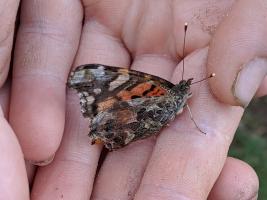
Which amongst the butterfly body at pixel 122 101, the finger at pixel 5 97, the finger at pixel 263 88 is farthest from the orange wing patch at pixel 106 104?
the finger at pixel 263 88

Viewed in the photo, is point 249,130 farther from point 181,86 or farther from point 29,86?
point 29,86

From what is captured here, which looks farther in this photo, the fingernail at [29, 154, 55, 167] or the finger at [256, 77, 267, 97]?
the finger at [256, 77, 267, 97]

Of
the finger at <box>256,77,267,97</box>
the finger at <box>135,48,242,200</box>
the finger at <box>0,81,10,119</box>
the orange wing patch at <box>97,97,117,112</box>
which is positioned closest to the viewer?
the finger at <box>135,48,242,200</box>

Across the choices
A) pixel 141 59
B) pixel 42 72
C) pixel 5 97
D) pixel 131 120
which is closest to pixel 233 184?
pixel 131 120

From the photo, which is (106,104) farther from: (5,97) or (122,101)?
(5,97)

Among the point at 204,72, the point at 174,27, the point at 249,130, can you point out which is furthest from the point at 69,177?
the point at 249,130

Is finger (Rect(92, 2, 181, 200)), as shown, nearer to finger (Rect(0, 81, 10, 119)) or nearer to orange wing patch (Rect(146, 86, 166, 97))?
orange wing patch (Rect(146, 86, 166, 97))

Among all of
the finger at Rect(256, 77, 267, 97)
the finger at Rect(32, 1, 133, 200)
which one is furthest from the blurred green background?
the finger at Rect(32, 1, 133, 200)

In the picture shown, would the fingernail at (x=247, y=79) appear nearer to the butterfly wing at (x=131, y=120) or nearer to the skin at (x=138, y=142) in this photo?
the skin at (x=138, y=142)
